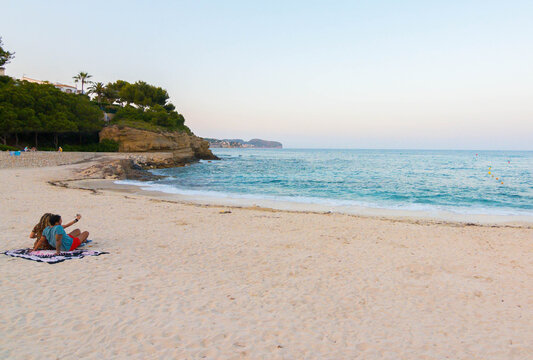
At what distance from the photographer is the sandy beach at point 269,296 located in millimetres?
3982

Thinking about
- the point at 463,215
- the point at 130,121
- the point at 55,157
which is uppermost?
the point at 130,121

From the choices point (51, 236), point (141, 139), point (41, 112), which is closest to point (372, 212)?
point (51, 236)

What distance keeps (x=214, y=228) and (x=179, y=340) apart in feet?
22.2

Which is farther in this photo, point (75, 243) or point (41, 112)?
point (41, 112)

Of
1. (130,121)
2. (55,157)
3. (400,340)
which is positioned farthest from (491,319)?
(130,121)

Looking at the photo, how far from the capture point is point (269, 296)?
216 inches

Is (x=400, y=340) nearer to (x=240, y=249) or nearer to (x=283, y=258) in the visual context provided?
(x=283, y=258)

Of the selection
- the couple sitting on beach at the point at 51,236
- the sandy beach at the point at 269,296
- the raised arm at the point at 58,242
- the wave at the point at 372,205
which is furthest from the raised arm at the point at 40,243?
the wave at the point at 372,205

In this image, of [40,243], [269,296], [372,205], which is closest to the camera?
→ [269,296]

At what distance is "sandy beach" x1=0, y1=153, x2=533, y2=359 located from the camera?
398cm

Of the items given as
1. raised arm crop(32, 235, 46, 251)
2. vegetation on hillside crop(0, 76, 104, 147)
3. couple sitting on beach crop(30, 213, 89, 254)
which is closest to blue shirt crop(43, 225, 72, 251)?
couple sitting on beach crop(30, 213, 89, 254)

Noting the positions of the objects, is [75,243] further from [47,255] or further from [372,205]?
[372,205]

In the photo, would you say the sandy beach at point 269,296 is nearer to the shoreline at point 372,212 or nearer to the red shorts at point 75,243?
the red shorts at point 75,243

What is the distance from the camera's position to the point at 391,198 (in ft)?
67.2
